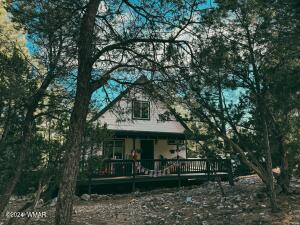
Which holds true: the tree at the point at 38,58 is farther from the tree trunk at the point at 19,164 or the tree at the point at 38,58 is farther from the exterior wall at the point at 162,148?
the exterior wall at the point at 162,148

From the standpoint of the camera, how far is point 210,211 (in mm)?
11109

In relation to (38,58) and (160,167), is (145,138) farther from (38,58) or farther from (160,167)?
(38,58)

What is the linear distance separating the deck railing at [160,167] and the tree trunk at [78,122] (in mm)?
10694

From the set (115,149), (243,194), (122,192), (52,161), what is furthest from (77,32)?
(115,149)

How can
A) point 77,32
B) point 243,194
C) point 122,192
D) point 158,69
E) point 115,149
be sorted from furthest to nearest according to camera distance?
point 115,149, point 122,192, point 243,194, point 77,32, point 158,69

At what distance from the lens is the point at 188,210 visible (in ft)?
38.4

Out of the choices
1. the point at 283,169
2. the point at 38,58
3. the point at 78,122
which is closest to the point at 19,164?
the point at 78,122

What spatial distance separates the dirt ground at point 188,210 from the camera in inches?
376

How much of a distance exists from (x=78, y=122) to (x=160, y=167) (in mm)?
13852

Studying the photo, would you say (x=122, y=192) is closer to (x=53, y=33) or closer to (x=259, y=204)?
(x=259, y=204)

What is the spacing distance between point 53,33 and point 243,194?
34.6 feet

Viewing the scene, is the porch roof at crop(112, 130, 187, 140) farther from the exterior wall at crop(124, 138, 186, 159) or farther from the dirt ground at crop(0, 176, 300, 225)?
the dirt ground at crop(0, 176, 300, 225)

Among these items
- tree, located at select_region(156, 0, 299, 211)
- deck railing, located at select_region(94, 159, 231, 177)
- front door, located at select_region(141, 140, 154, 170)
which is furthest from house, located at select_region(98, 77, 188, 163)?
tree, located at select_region(156, 0, 299, 211)

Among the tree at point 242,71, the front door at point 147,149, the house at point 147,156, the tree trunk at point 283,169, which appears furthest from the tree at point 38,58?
the front door at point 147,149
